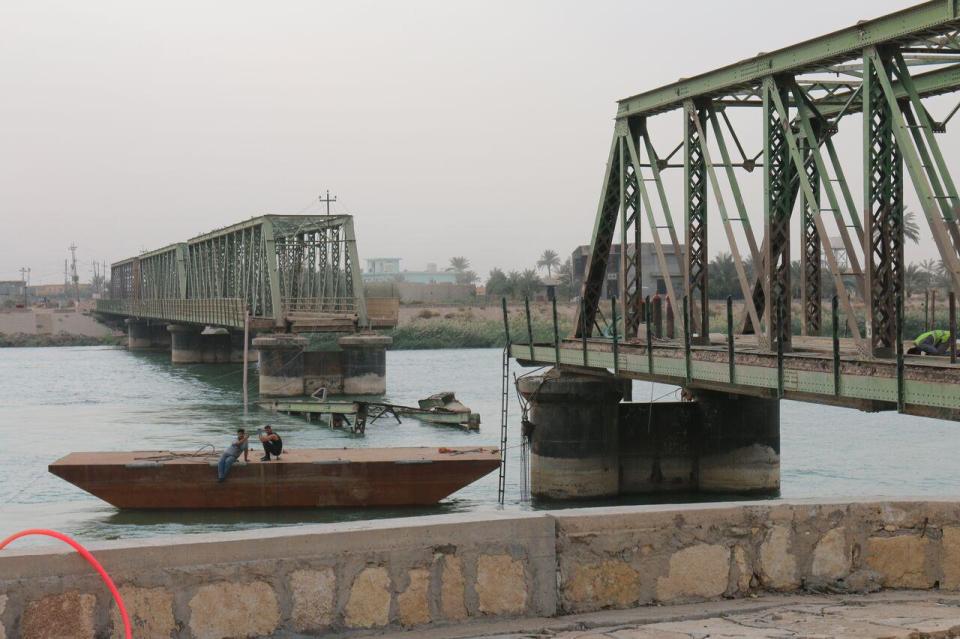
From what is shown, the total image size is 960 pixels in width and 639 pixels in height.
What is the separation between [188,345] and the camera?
12569cm

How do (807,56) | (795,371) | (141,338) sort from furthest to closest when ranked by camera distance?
(141,338) → (807,56) → (795,371)

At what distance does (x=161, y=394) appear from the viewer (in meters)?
82.8

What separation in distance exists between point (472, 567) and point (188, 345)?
122112 millimetres

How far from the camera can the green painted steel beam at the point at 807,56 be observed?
63.0ft

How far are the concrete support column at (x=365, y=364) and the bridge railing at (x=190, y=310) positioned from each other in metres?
7.14

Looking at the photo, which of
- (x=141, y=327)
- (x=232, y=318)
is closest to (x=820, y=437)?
(x=232, y=318)

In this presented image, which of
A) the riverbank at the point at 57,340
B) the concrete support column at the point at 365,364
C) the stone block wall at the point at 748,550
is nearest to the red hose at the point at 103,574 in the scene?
the stone block wall at the point at 748,550

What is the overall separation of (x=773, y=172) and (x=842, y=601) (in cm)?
1745

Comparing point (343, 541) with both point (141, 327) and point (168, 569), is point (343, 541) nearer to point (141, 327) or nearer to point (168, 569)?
point (168, 569)

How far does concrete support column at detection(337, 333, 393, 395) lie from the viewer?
75.5 meters

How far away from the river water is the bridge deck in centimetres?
173

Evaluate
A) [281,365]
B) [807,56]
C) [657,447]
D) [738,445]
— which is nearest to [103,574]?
[807,56]

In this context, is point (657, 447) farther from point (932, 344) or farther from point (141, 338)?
point (141, 338)

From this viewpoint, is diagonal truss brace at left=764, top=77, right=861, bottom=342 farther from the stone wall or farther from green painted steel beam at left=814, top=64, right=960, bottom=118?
the stone wall
